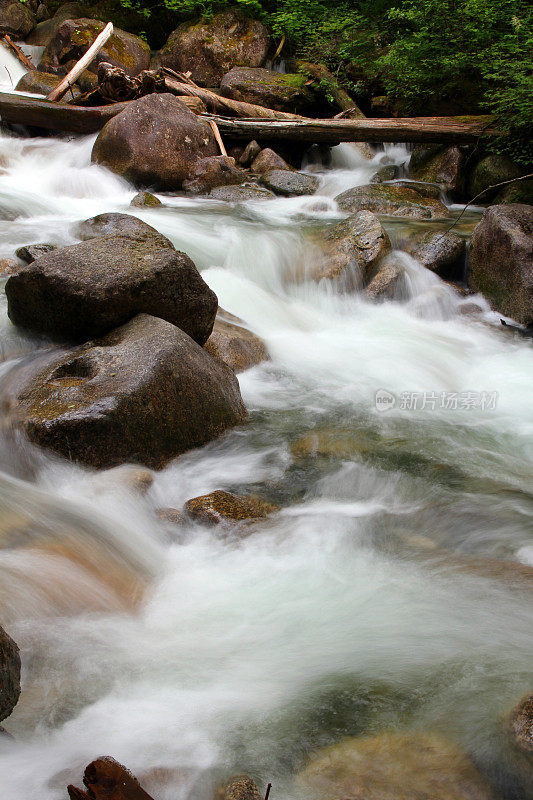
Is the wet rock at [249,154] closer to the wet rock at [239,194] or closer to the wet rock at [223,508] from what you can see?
the wet rock at [239,194]

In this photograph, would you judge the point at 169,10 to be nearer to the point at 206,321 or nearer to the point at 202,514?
the point at 206,321

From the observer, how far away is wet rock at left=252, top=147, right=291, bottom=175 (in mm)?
12109

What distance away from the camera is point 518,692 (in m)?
2.19

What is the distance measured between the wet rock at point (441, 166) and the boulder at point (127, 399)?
8548 mm

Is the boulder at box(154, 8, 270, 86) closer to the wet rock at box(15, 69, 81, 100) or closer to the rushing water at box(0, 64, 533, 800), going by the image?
the wet rock at box(15, 69, 81, 100)

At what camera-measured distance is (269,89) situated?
13.9 metres

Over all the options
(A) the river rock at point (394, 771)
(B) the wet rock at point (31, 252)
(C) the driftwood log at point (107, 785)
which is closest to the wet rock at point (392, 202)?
(B) the wet rock at point (31, 252)

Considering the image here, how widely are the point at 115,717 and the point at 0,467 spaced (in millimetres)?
2091

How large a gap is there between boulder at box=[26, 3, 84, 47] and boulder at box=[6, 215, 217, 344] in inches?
654

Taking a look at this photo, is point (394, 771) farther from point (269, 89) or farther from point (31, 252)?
point (269, 89)

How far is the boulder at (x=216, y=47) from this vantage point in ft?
53.6

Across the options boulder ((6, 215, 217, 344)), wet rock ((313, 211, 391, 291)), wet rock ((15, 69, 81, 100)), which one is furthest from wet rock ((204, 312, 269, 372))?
wet rock ((15, 69, 81, 100))

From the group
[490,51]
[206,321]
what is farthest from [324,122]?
[206,321]

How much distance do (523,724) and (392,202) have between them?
917cm
